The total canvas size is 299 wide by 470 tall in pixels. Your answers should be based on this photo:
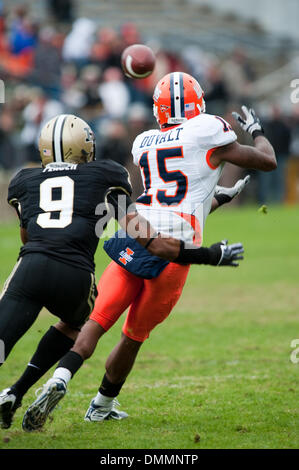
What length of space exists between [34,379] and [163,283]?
38.7 inches

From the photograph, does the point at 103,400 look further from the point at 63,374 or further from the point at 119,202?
the point at 119,202

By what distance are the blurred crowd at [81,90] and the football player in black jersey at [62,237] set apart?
11397 millimetres

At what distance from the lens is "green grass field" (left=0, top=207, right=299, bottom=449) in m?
4.64

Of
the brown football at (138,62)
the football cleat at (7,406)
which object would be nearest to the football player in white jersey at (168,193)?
the football cleat at (7,406)

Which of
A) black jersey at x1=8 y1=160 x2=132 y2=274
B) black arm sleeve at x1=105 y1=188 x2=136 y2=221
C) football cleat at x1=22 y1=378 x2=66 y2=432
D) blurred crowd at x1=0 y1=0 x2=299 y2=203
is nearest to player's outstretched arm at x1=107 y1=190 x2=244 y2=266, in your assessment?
black arm sleeve at x1=105 y1=188 x2=136 y2=221

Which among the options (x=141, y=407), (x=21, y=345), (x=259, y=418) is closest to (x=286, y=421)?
(x=259, y=418)

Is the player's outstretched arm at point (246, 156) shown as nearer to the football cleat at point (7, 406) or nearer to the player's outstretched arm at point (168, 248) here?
the player's outstretched arm at point (168, 248)

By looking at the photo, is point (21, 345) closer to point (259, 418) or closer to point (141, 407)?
point (141, 407)

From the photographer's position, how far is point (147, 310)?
4.93 metres

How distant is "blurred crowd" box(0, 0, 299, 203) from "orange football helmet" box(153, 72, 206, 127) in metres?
11.0

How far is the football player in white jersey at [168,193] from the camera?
4.81 meters

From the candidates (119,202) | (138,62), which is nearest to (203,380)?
(119,202)

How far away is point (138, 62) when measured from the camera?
240 inches

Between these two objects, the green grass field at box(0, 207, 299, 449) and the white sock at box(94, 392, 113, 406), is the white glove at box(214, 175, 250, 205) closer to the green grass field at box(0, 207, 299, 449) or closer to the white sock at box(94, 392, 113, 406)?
the green grass field at box(0, 207, 299, 449)
